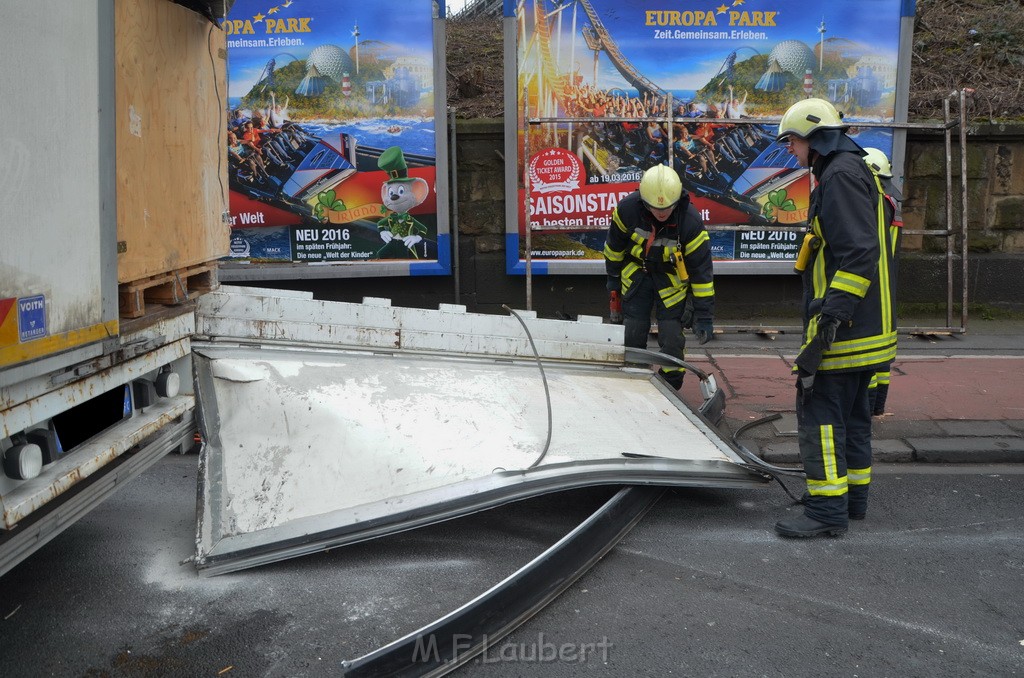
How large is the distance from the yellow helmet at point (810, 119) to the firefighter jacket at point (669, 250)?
55.6 inches

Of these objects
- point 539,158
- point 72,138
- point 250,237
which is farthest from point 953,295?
point 72,138

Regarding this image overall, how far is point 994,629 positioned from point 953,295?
6.06 metres

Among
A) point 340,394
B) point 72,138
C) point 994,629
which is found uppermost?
point 72,138

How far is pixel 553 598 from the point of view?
11.5ft

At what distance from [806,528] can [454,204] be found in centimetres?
509

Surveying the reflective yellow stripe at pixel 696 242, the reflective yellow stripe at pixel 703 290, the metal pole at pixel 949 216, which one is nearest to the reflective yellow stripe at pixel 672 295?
the reflective yellow stripe at pixel 703 290

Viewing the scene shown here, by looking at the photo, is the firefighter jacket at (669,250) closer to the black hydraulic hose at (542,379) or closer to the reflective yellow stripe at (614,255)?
the reflective yellow stripe at (614,255)

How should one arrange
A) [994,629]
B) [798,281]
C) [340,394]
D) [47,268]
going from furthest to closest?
[798,281], [340,394], [994,629], [47,268]

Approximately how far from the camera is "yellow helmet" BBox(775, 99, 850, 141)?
4164 millimetres

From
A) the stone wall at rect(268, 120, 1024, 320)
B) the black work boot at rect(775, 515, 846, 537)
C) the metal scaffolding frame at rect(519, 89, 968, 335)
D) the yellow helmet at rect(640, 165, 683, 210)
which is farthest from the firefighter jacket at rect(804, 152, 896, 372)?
the stone wall at rect(268, 120, 1024, 320)

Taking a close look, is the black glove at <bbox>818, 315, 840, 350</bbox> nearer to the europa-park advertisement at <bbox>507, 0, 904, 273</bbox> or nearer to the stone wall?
the europa-park advertisement at <bbox>507, 0, 904, 273</bbox>

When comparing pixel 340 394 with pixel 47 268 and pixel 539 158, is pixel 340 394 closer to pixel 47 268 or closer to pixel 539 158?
pixel 47 268

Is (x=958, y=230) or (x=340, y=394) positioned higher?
(x=958, y=230)

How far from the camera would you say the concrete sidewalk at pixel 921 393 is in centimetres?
533
